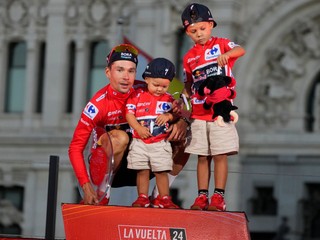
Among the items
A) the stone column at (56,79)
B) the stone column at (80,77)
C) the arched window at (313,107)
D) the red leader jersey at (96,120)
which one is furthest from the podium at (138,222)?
the stone column at (56,79)

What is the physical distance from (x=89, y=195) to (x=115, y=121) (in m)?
0.76

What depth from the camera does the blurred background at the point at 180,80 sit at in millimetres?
31609

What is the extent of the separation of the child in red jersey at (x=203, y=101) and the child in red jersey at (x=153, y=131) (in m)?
0.22

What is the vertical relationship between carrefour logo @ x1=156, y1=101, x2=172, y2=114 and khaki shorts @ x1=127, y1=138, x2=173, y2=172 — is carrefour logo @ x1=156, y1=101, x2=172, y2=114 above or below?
above

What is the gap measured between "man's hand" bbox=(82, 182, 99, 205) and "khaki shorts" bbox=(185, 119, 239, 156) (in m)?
0.81

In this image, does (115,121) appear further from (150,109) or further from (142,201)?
(142,201)

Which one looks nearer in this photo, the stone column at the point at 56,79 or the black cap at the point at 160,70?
the black cap at the point at 160,70

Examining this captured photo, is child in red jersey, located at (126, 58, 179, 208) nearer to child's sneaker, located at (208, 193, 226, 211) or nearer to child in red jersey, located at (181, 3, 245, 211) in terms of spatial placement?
child in red jersey, located at (181, 3, 245, 211)

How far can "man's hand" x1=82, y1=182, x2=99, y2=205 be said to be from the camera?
9.99 metres

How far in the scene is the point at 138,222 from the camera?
9547 mm

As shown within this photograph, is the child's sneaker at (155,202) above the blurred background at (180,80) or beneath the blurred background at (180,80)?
beneath

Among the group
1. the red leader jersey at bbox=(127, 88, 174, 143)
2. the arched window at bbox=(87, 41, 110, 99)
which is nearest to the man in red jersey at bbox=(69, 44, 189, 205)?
the red leader jersey at bbox=(127, 88, 174, 143)

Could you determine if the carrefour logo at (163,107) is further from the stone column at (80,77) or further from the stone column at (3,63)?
the stone column at (3,63)

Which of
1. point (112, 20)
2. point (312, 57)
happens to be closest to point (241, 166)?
point (312, 57)
